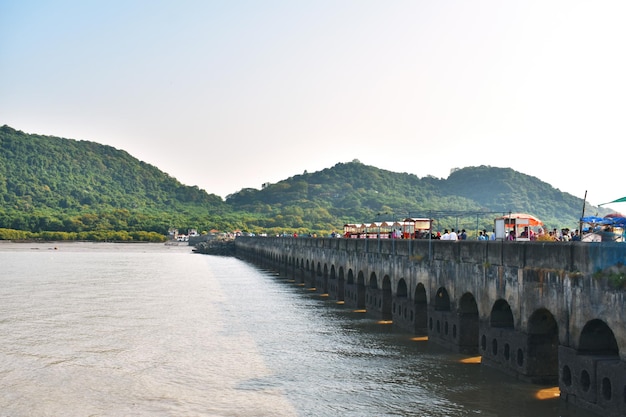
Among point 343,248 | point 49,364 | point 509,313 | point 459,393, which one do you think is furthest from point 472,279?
point 343,248

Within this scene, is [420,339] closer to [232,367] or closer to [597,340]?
[232,367]

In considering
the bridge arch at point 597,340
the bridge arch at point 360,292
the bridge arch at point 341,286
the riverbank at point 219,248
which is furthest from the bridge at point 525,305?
the riverbank at point 219,248

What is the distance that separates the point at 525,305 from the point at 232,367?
1099 centimetres

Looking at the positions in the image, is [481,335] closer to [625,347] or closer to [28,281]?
[625,347]

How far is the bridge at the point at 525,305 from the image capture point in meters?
17.1

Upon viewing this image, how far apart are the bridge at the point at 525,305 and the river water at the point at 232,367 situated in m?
0.82

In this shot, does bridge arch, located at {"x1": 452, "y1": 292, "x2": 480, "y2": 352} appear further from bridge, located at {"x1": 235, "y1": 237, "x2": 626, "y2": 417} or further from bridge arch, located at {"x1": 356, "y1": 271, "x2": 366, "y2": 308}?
bridge arch, located at {"x1": 356, "y1": 271, "x2": 366, "y2": 308}

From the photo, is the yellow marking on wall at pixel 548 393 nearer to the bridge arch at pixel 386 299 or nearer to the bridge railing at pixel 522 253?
the bridge railing at pixel 522 253

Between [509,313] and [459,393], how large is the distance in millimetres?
3802

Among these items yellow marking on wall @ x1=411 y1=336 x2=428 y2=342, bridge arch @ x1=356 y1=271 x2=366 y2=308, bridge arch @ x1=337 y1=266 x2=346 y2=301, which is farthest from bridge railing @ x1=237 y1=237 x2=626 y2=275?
bridge arch @ x1=337 y1=266 x2=346 y2=301

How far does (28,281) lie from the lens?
6719 centimetres

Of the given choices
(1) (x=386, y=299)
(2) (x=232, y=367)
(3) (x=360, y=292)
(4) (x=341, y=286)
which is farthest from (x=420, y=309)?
(4) (x=341, y=286)

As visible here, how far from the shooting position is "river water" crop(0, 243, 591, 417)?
21.0 m

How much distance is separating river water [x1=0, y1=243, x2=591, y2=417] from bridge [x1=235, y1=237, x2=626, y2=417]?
0.82m
